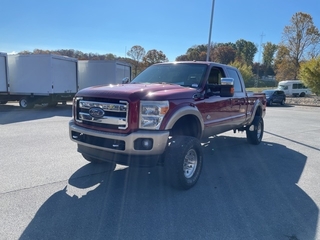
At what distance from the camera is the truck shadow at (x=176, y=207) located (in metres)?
3.04

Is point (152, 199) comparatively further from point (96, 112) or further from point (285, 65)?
point (285, 65)

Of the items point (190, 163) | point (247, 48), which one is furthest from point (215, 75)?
point (247, 48)

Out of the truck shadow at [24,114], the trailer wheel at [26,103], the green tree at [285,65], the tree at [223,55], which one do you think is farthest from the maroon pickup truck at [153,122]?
the tree at [223,55]

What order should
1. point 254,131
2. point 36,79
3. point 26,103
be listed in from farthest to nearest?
point 26,103 → point 36,79 → point 254,131

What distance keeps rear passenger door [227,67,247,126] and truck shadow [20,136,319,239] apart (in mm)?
1348

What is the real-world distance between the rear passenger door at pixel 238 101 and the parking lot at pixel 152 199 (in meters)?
0.95

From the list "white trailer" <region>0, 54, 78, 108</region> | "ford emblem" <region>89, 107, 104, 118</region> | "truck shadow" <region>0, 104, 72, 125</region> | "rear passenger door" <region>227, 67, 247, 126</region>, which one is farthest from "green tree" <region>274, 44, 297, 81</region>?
"ford emblem" <region>89, 107, 104, 118</region>

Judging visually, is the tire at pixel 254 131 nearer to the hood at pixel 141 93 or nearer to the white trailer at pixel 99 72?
the hood at pixel 141 93

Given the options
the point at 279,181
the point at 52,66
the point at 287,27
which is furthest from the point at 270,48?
the point at 279,181

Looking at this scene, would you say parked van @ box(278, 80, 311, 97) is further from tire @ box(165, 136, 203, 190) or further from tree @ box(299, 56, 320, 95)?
tire @ box(165, 136, 203, 190)

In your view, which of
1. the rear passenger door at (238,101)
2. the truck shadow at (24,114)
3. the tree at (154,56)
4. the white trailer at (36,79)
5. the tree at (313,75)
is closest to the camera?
the rear passenger door at (238,101)

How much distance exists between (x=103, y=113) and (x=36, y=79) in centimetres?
1382

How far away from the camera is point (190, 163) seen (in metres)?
4.43

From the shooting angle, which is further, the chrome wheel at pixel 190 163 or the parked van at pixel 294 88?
the parked van at pixel 294 88
